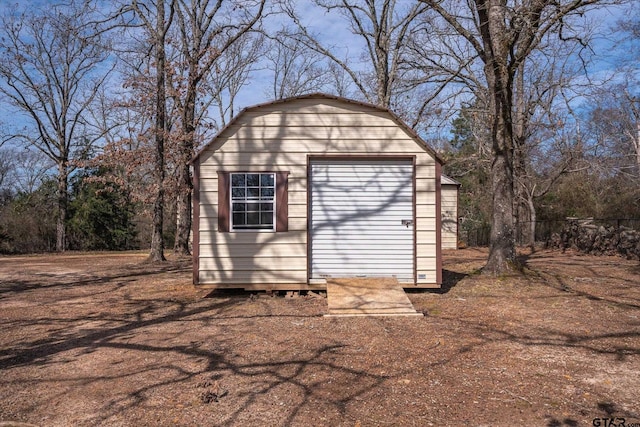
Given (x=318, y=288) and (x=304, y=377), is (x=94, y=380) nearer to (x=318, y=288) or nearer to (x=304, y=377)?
(x=304, y=377)

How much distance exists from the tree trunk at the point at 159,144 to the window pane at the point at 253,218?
6.00m

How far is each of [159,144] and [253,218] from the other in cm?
672

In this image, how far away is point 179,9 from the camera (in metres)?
16.4

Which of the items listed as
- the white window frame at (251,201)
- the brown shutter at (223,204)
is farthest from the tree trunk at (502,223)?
the brown shutter at (223,204)

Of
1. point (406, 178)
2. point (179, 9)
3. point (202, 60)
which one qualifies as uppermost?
point (179, 9)

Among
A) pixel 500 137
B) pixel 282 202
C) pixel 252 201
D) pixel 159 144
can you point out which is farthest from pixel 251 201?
pixel 159 144

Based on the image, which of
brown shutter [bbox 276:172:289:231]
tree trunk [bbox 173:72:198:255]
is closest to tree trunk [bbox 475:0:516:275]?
brown shutter [bbox 276:172:289:231]

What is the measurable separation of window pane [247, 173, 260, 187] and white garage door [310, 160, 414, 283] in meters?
1.06

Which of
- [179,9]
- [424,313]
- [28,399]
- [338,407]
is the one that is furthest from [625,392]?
[179,9]

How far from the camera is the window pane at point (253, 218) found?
27.8 feet

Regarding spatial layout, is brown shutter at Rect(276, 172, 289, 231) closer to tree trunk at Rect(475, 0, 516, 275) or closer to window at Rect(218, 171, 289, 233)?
window at Rect(218, 171, 289, 233)

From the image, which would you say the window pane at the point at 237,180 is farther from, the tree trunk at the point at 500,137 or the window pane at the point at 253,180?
the tree trunk at the point at 500,137

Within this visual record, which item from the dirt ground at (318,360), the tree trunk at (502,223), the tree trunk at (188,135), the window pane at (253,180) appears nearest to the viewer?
the dirt ground at (318,360)

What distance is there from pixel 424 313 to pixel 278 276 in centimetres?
282
